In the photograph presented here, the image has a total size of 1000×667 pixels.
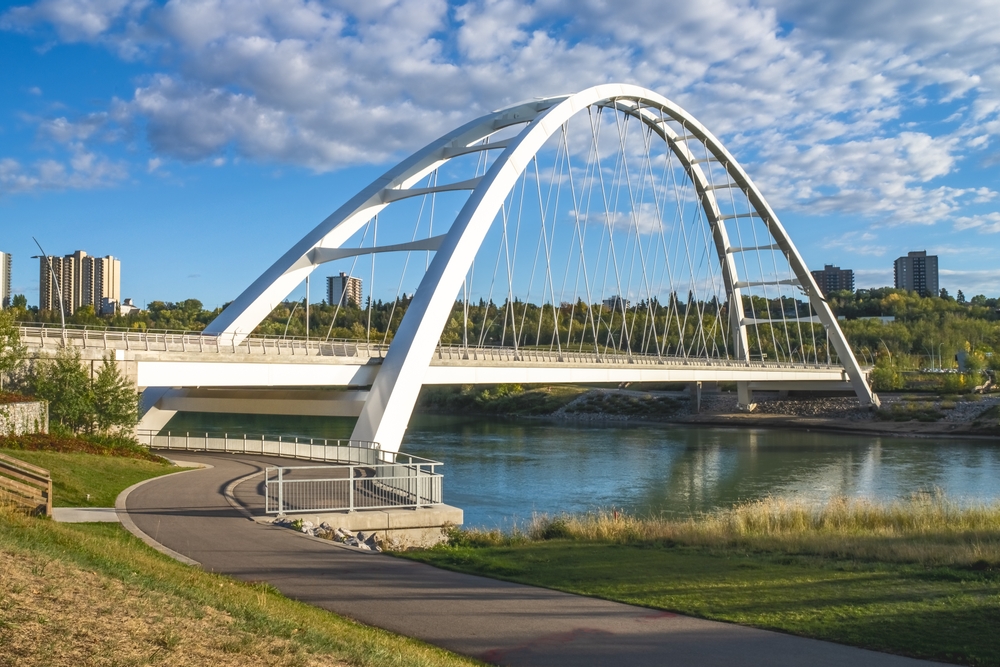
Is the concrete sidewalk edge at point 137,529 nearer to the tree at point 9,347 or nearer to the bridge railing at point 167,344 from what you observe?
the tree at point 9,347

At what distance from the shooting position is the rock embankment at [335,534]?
12633 mm

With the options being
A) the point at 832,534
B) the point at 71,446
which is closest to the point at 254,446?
the point at 71,446

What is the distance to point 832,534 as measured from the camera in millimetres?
13555

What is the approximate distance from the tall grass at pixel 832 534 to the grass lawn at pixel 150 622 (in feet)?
19.7

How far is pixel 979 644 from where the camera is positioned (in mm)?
7070

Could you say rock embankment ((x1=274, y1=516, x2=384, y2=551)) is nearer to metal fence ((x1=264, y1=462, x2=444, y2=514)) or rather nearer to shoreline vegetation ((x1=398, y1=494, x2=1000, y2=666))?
metal fence ((x1=264, y1=462, x2=444, y2=514))

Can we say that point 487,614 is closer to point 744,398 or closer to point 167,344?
point 167,344

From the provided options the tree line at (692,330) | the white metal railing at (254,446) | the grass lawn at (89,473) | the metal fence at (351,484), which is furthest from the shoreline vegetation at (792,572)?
the tree line at (692,330)

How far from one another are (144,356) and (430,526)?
12.4 meters

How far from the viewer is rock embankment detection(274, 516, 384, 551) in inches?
497

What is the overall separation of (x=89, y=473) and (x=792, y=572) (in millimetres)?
14024

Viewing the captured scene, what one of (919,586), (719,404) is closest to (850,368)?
(719,404)

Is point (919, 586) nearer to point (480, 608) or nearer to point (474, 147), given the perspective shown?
point (480, 608)

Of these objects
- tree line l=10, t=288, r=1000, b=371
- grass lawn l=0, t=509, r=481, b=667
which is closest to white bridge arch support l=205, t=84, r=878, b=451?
grass lawn l=0, t=509, r=481, b=667
